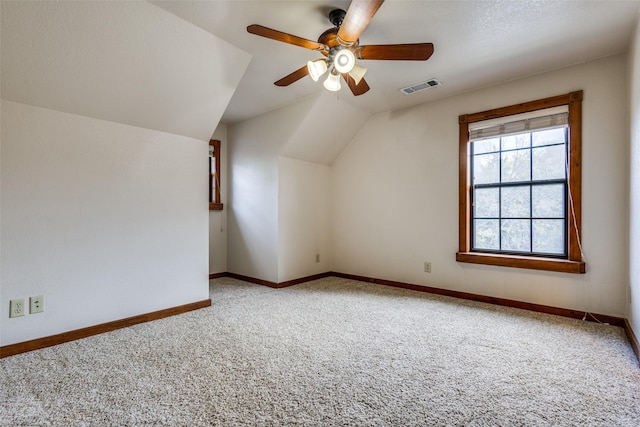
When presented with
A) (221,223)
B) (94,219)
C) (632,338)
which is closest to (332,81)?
(94,219)

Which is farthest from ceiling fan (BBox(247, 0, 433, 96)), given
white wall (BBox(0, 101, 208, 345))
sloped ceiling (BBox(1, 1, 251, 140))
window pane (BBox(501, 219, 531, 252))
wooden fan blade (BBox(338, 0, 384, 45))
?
window pane (BBox(501, 219, 531, 252))

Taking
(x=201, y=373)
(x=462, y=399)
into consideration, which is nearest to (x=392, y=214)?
(x=462, y=399)

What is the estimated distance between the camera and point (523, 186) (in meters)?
3.20

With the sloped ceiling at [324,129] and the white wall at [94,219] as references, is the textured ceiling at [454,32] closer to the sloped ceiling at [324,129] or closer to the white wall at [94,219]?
the sloped ceiling at [324,129]

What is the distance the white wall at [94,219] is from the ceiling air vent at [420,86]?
2264 millimetres

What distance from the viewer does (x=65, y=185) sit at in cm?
232

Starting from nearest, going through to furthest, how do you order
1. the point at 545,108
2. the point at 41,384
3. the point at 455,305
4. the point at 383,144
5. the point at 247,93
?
the point at 41,384 → the point at 545,108 → the point at 455,305 → the point at 247,93 → the point at 383,144

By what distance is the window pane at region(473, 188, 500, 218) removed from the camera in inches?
133

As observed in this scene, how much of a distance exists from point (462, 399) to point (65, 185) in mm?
2984

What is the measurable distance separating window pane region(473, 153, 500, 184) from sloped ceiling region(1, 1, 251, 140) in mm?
2655

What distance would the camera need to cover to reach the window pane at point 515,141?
10.4 feet

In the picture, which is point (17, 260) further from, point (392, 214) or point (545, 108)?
point (545, 108)

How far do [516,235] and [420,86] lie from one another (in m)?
1.88

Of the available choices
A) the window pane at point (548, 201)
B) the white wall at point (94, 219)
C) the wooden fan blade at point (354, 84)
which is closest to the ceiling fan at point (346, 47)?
the wooden fan blade at point (354, 84)
